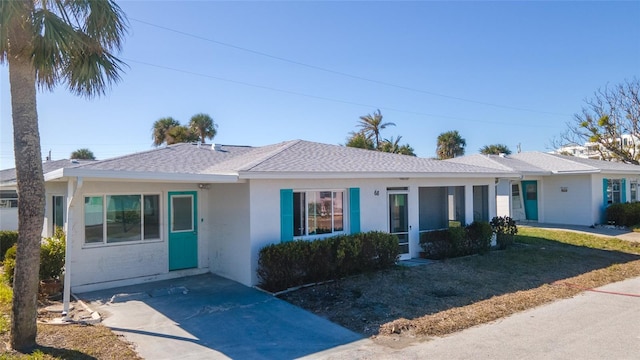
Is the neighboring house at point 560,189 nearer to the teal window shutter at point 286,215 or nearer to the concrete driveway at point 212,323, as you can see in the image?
the teal window shutter at point 286,215

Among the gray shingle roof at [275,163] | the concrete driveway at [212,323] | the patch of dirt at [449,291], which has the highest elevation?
the gray shingle roof at [275,163]

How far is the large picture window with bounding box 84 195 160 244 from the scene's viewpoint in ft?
33.0

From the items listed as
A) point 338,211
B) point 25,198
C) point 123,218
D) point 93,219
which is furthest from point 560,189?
point 25,198

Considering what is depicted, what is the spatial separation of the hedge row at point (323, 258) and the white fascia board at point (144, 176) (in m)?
1.87

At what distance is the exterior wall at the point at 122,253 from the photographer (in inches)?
385

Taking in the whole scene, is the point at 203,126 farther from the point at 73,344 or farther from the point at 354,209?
the point at 73,344

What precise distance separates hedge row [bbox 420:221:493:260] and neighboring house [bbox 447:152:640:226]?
7876mm

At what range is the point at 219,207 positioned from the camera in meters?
10.9

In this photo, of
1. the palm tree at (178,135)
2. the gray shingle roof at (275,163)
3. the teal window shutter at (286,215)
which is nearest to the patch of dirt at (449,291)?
the teal window shutter at (286,215)

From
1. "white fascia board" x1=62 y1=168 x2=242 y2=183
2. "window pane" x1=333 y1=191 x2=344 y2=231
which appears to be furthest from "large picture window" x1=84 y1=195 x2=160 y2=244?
"window pane" x1=333 y1=191 x2=344 y2=231

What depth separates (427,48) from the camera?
64.2ft

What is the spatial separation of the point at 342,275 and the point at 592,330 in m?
5.22

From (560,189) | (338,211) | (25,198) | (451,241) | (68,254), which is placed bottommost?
(451,241)

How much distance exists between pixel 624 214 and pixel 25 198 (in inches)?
954
